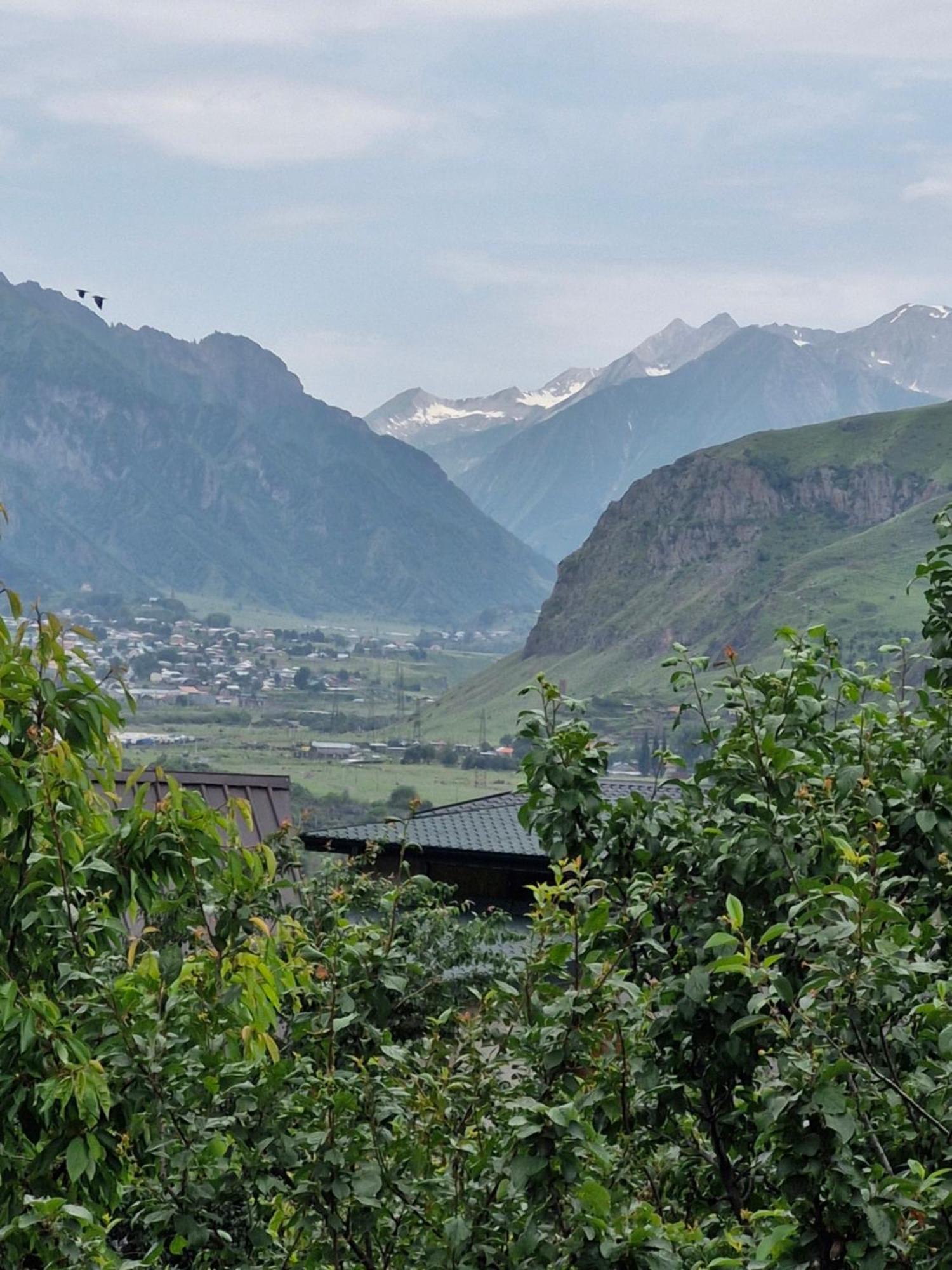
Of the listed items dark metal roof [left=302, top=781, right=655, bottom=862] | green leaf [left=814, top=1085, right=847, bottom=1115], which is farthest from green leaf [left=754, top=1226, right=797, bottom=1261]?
dark metal roof [left=302, top=781, right=655, bottom=862]

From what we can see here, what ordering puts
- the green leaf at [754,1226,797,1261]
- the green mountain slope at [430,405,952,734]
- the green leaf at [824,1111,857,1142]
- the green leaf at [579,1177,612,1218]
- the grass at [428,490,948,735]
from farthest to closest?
1. the green mountain slope at [430,405,952,734]
2. the grass at [428,490,948,735]
3. the green leaf at [579,1177,612,1218]
4. the green leaf at [754,1226,797,1261]
5. the green leaf at [824,1111,857,1142]

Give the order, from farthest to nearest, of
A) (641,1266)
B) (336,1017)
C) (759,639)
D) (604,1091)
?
(759,639) → (336,1017) → (604,1091) → (641,1266)

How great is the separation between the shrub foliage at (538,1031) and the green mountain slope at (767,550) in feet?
453

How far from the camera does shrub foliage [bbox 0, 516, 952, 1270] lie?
151 inches

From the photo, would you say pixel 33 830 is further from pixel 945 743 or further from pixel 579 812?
pixel 945 743

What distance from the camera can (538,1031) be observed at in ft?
13.5

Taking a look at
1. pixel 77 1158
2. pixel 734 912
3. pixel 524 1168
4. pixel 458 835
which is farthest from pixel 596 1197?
pixel 458 835

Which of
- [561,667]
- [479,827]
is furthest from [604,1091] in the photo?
[561,667]

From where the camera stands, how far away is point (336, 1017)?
15.2 feet

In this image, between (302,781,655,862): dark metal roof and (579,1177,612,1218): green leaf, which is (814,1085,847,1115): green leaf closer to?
(579,1177,612,1218): green leaf

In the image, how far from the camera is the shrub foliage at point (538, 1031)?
385 cm

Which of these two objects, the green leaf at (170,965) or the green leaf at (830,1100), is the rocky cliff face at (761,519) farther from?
the green leaf at (830,1100)

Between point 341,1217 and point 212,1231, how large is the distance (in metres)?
0.35

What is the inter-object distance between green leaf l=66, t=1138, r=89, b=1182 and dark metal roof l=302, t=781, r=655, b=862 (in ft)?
51.1
